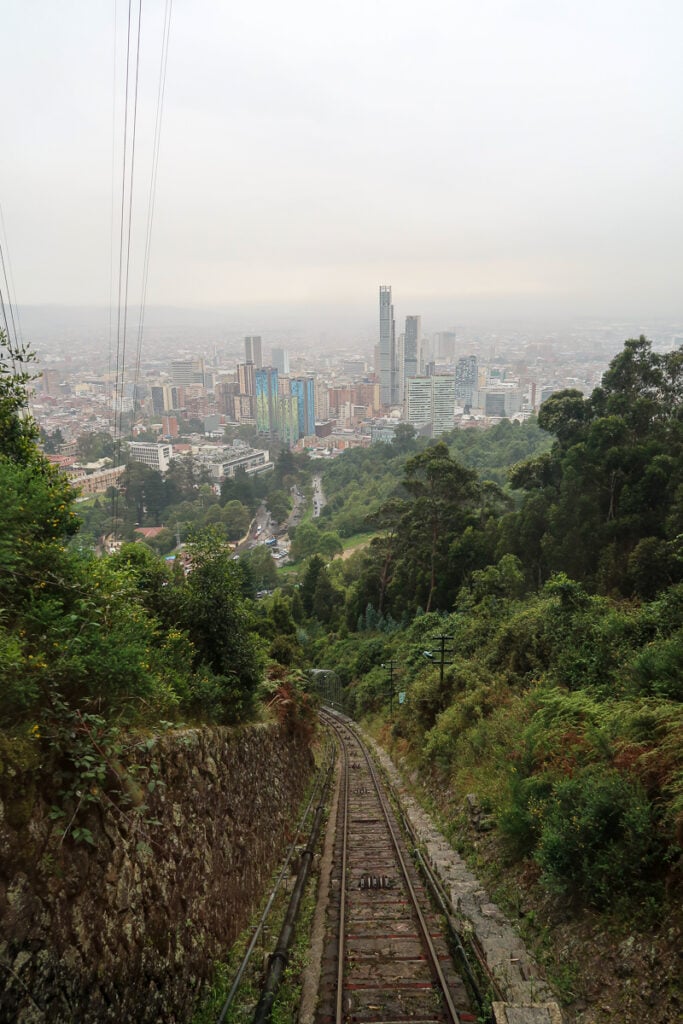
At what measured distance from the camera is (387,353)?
149375 mm

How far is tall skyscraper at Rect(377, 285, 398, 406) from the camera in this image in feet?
480

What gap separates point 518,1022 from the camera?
479cm

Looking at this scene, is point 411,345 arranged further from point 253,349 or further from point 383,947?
point 383,947

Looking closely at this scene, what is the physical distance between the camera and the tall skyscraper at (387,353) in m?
146

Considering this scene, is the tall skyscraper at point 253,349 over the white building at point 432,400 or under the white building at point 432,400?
over

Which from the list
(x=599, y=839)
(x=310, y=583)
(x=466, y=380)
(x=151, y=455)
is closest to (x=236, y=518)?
(x=151, y=455)

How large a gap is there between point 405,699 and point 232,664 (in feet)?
36.6

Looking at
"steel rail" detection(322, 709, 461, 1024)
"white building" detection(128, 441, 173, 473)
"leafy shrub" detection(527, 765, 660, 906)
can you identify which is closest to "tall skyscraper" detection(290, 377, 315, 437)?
"white building" detection(128, 441, 173, 473)

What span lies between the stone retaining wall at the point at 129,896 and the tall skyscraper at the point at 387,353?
466 ft

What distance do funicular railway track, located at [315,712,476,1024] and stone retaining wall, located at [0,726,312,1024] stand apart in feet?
3.59

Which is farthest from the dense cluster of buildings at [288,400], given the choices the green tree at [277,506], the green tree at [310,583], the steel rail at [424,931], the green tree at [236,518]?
the steel rail at [424,931]

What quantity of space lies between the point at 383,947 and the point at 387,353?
491ft

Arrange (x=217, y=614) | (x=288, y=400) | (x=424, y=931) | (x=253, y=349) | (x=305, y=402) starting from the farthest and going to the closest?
(x=253, y=349)
(x=305, y=402)
(x=288, y=400)
(x=217, y=614)
(x=424, y=931)

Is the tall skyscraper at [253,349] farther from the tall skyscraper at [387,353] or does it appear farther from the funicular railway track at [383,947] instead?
the funicular railway track at [383,947]
